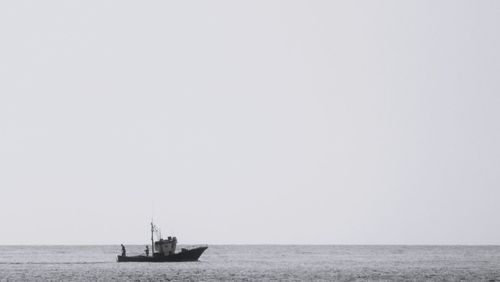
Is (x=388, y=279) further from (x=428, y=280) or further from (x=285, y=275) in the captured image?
(x=285, y=275)

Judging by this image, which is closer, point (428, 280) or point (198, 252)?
point (428, 280)

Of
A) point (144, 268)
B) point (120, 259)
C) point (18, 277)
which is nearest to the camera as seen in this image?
point (18, 277)

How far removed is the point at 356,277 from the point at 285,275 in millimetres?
8813

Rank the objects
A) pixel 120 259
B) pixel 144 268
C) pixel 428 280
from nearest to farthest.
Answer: pixel 428 280, pixel 144 268, pixel 120 259

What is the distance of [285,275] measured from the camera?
342ft

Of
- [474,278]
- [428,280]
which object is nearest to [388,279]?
[428,280]

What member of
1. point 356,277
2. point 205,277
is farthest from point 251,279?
point 356,277

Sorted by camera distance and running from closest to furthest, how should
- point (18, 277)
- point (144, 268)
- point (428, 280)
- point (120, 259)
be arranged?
point (428, 280) → point (18, 277) → point (144, 268) → point (120, 259)

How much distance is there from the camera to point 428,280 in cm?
9431

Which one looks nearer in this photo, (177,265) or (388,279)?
(388,279)

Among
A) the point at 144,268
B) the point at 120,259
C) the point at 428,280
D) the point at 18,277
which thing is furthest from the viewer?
the point at 120,259

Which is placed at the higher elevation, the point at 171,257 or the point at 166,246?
the point at 166,246

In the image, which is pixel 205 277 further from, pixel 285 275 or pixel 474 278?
pixel 474 278

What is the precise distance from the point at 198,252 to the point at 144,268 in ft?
63.0
